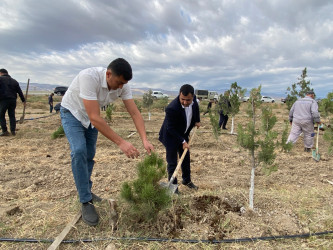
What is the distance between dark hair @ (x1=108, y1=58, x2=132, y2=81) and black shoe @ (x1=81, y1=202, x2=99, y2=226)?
4.69ft

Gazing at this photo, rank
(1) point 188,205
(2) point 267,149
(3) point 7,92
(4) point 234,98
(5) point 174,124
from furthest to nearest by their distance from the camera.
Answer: (4) point 234,98 < (3) point 7,92 < (5) point 174,124 < (1) point 188,205 < (2) point 267,149

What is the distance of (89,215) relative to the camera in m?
2.48

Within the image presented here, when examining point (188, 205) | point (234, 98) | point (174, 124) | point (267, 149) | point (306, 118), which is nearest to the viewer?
point (267, 149)

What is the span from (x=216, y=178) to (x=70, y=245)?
2854 millimetres

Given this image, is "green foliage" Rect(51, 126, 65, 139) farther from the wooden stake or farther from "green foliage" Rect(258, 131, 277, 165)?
"green foliage" Rect(258, 131, 277, 165)

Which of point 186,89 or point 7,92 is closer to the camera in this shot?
point 186,89

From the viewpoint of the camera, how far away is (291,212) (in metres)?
2.82

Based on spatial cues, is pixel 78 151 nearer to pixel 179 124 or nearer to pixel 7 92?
pixel 179 124

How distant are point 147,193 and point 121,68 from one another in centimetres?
121

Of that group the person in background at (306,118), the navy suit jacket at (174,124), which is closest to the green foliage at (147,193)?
the navy suit jacket at (174,124)

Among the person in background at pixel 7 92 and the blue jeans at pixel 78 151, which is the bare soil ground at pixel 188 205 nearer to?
the blue jeans at pixel 78 151

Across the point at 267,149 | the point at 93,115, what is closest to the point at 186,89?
the point at 267,149

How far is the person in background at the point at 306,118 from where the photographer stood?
6254 millimetres

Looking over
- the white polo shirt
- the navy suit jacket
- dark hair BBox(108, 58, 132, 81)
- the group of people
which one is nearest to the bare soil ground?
the group of people
